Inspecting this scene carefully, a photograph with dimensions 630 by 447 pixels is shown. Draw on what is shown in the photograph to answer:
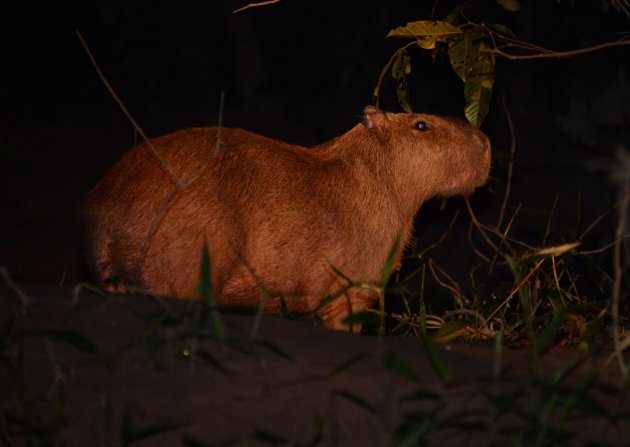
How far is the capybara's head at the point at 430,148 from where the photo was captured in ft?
14.0

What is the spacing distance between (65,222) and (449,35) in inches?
146

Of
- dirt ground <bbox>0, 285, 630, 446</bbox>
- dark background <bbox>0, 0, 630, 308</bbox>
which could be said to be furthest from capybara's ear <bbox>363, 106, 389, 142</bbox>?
dark background <bbox>0, 0, 630, 308</bbox>

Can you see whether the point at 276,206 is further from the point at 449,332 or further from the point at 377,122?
the point at 449,332

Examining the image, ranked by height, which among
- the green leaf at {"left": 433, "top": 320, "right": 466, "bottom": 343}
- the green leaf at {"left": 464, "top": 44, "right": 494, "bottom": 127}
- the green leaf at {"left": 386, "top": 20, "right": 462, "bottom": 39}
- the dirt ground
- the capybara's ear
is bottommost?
the green leaf at {"left": 433, "top": 320, "right": 466, "bottom": 343}

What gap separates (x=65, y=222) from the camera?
6492 millimetres

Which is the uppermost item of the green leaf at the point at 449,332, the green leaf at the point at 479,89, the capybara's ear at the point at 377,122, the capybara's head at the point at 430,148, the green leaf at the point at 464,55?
the green leaf at the point at 464,55

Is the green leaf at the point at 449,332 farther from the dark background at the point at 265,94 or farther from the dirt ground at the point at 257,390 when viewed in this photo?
the dark background at the point at 265,94

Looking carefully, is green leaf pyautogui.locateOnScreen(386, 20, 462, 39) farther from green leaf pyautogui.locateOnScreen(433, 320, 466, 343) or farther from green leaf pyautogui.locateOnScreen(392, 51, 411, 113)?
green leaf pyautogui.locateOnScreen(433, 320, 466, 343)

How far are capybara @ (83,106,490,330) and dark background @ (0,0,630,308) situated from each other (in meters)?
1.85

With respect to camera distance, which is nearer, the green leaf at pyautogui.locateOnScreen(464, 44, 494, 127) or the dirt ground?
the dirt ground

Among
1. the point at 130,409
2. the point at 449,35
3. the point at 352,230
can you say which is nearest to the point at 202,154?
the point at 352,230

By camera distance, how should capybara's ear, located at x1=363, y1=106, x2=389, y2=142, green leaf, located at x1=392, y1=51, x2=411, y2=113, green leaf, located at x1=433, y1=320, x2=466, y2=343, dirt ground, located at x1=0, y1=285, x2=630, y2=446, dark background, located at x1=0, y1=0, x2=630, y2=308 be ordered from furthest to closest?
1. dark background, located at x1=0, y1=0, x2=630, y2=308
2. capybara's ear, located at x1=363, y1=106, x2=389, y2=142
3. green leaf, located at x1=392, y1=51, x2=411, y2=113
4. green leaf, located at x1=433, y1=320, x2=466, y2=343
5. dirt ground, located at x1=0, y1=285, x2=630, y2=446

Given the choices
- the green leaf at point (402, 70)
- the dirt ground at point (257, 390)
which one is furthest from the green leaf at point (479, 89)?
the dirt ground at point (257, 390)

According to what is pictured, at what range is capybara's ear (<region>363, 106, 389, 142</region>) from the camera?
421 centimetres
